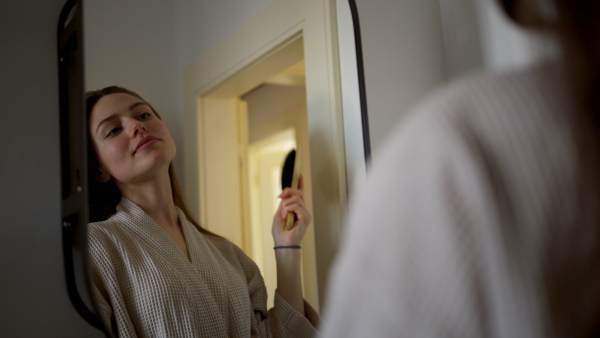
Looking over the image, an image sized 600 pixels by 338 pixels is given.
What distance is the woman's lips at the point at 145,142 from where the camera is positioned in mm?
665

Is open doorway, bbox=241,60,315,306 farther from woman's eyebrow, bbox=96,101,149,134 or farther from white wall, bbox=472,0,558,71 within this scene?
white wall, bbox=472,0,558,71

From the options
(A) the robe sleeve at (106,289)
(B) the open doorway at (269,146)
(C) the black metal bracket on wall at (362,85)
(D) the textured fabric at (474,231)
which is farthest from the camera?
(C) the black metal bracket on wall at (362,85)

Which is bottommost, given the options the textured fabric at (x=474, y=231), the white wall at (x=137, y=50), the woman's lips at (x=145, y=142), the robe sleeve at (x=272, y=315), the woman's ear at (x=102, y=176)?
the robe sleeve at (x=272, y=315)

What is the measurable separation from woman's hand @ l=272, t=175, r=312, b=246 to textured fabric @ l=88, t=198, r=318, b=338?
0.18ft

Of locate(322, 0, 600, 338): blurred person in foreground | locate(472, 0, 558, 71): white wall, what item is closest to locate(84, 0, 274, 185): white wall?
locate(472, 0, 558, 71): white wall

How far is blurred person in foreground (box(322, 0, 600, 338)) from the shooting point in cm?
25

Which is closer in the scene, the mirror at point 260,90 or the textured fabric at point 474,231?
the textured fabric at point 474,231

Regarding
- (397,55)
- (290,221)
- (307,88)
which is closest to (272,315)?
(290,221)

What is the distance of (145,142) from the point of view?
0.68 m

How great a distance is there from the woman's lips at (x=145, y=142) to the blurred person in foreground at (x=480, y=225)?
1.46ft

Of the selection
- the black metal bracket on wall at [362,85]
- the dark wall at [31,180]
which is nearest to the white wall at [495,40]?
the black metal bracket on wall at [362,85]

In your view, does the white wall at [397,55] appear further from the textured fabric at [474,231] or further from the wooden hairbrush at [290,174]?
the textured fabric at [474,231]

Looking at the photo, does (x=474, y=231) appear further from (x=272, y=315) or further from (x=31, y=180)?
(x=31, y=180)

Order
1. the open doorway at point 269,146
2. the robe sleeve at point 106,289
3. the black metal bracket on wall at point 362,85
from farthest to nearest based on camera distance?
the black metal bracket on wall at point 362,85, the open doorway at point 269,146, the robe sleeve at point 106,289
